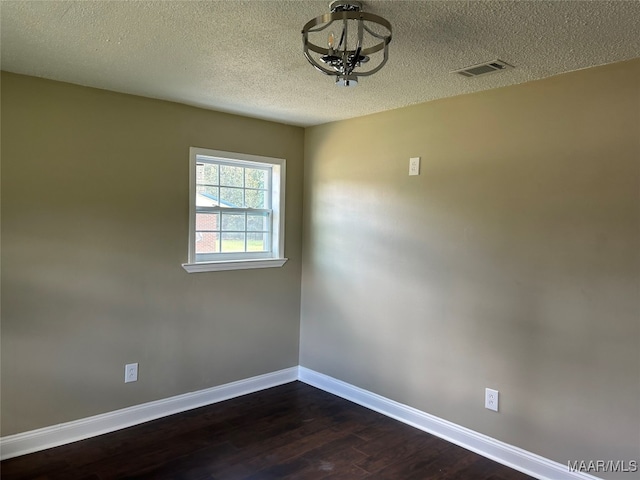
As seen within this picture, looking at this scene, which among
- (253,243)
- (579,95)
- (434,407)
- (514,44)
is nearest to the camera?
(514,44)

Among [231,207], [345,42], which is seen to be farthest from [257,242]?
[345,42]

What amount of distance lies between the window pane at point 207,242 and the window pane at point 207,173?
1.34 ft

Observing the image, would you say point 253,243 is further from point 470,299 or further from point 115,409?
point 470,299

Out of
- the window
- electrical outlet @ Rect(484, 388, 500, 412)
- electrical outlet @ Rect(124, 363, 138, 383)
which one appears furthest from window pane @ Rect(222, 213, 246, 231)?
electrical outlet @ Rect(484, 388, 500, 412)

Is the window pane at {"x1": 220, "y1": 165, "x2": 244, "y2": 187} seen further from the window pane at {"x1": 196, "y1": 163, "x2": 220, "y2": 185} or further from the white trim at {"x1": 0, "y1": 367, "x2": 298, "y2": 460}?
the white trim at {"x1": 0, "y1": 367, "x2": 298, "y2": 460}

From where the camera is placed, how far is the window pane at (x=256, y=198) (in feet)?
12.2

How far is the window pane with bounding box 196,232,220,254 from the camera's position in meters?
3.42

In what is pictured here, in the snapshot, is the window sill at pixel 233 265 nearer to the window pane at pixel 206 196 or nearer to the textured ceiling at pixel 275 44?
the window pane at pixel 206 196

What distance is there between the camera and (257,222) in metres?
3.80

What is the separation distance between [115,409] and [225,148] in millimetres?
2022

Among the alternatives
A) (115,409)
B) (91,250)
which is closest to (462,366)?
(115,409)

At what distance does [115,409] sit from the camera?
297 centimetres

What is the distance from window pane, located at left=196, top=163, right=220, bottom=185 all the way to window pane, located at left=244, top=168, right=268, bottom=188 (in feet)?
0.95

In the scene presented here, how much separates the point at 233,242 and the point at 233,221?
0.57 feet
